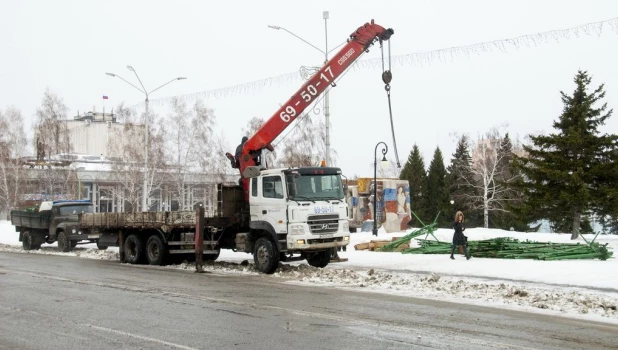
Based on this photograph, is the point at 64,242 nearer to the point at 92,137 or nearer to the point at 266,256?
the point at 266,256

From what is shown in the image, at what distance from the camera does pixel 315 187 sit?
17094 millimetres

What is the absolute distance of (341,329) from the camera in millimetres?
9055

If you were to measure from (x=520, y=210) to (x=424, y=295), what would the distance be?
67.5 ft

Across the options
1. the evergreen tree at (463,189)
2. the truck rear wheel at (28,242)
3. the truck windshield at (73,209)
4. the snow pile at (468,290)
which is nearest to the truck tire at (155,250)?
the snow pile at (468,290)

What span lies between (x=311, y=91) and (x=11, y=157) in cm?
4885

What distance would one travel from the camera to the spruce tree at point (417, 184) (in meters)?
68.4

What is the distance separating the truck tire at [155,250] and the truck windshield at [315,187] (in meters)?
6.13

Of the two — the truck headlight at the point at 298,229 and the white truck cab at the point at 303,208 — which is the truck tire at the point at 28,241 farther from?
the truck headlight at the point at 298,229

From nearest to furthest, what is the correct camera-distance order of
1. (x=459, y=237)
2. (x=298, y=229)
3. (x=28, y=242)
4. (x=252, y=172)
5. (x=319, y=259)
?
1. (x=298, y=229)
2. (x=252, y=172)
3. (x=319, y=259)
4. (x=459, y=237)
5. (x=28, y=242)

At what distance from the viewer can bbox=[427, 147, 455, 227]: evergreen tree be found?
219 feet

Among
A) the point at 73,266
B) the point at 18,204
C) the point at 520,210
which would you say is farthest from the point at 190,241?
the point at 18,204

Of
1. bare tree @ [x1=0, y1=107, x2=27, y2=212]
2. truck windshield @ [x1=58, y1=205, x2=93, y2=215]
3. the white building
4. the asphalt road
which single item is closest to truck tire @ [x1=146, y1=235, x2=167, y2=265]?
the asphalt road

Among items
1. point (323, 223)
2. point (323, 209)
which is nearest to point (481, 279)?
point (323, 223)

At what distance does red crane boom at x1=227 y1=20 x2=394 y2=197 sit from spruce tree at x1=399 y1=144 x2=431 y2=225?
48.2 metres
